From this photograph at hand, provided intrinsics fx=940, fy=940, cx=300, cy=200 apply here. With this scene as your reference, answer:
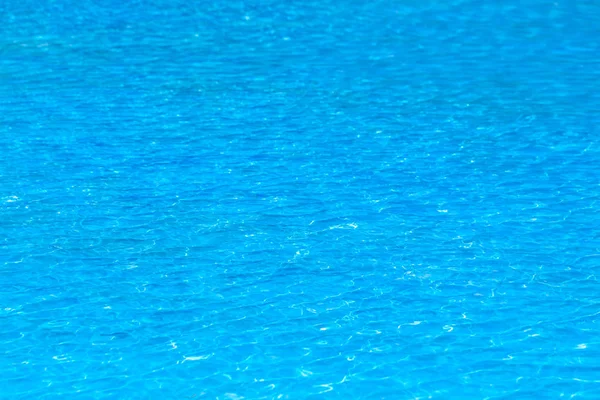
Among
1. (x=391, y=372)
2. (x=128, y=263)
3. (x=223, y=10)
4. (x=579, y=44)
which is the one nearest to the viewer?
(x=391, y=372)

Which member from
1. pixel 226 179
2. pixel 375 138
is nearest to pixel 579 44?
pixel 375 138

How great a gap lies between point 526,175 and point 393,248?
5.76 feet

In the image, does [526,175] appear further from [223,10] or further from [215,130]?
[223,10]

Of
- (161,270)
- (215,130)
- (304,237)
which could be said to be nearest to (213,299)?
(161,270)

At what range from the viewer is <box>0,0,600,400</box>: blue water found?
18.0 ft

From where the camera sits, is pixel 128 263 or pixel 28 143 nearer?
pixel 128 263

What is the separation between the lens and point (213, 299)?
6102mm

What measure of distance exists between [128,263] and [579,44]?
672 centimetres

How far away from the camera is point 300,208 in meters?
7.29

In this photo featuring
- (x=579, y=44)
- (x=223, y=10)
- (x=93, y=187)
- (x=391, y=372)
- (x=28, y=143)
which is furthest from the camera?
(x=223, y=10)

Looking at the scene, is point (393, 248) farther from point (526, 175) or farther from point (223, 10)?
point (223, 10)

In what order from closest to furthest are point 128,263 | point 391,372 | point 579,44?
1. point 391,372
2. point 128,263
3. point 579,44

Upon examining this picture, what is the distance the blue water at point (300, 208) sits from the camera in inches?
216

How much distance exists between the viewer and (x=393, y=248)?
6.71 meters
